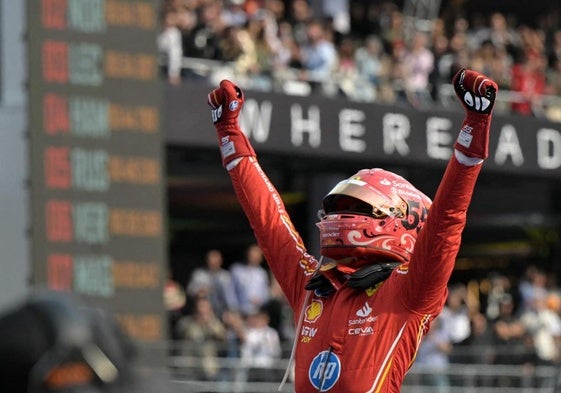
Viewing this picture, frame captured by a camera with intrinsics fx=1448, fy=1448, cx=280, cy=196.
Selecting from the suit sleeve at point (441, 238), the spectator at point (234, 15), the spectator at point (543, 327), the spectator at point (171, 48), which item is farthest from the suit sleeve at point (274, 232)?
the spectator at point (234, 15)

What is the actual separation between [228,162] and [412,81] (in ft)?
43.0

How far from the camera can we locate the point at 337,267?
167 inches

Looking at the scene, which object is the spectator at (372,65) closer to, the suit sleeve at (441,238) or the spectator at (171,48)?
the spectator at (171,48)

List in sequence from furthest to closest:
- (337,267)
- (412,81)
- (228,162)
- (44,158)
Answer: (412,81), (44,158), (228,162), (337,267)

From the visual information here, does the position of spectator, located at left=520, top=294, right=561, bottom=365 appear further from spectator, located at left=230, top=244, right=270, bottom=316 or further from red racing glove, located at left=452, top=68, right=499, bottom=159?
red racing glove, located at left=452, top=68, right=499, bottom=159

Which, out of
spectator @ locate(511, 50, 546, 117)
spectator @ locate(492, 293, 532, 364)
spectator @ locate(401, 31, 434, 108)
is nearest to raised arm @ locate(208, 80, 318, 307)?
spectator @ locate(492, 293, 532, 364)

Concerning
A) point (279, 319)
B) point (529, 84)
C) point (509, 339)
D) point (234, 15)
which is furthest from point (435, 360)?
point (529, 84)

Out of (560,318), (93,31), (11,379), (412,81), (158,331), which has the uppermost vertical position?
(11,379)

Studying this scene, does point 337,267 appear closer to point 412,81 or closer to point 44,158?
point 44,158

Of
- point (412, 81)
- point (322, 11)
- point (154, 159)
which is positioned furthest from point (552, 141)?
point (154, 159)

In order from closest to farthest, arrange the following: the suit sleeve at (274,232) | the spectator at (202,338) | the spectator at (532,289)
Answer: the suit sleeve at (274,232) < the spectator at (202,338) < the spectator at (532,289)

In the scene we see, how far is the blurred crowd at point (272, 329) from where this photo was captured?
1271 centimetres

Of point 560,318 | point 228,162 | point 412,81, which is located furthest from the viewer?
point 412,81

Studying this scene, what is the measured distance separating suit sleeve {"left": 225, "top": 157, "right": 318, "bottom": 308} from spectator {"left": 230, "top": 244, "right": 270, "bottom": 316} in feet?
30.3
